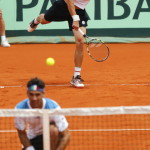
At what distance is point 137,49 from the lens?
57.3 ft

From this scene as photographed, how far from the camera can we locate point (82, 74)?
42.9ft

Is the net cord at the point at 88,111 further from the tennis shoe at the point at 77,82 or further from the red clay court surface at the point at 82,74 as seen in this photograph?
the tennis shoe at the point at 77,82

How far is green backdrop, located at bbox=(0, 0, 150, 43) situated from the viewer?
18.4 metres

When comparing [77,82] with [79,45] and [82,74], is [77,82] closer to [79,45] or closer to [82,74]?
[79,45]

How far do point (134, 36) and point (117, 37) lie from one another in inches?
22.7

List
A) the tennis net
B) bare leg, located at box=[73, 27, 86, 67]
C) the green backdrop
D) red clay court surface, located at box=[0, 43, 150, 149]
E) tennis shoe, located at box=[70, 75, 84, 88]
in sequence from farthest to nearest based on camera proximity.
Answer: the green backdrop
tennis shoe, located at box=[70, 75, 84, 88]
bare leg, located at box=[73, 27, 86, 67]
red clay court surface, located at box=[0, 43, 150, 149]
the tennis net

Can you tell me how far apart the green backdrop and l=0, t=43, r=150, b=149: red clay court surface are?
0.43 m

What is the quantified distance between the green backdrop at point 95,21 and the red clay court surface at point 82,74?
43 centimetres

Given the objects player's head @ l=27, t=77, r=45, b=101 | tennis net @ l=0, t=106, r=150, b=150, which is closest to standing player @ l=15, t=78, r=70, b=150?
player's head @ l=27, t=77, r=45, b=101

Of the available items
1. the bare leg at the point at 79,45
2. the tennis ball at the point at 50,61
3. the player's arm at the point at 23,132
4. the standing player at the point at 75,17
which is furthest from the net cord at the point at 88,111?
the tennis ball at the point at 50,61

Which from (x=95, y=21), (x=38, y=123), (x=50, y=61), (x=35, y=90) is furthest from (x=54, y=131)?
(x=95, y=21)

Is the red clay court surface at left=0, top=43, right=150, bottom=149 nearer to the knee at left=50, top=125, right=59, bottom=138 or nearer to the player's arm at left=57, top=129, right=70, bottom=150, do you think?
the player's arm at left=57, top=129, right=70, bottom=150

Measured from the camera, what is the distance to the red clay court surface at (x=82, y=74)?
1026cm

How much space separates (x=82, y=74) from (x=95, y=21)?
5775 millimetres
